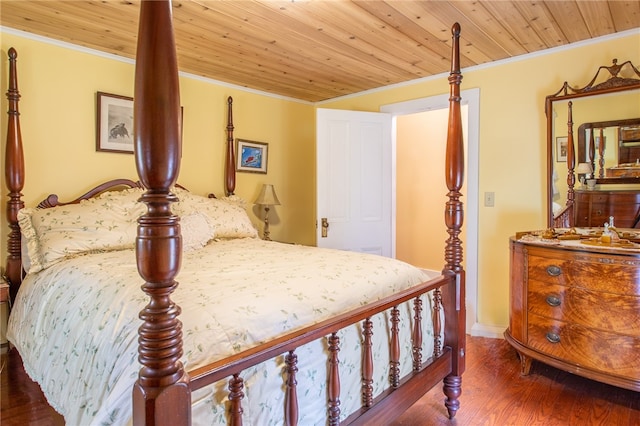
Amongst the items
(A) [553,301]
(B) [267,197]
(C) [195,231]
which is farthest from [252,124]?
(A) [553,301]

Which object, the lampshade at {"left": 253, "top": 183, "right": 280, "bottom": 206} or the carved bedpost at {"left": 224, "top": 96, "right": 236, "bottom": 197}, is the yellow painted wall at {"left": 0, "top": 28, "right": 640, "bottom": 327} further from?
the lampshade at {"left": 253, "top": 183, "right": 280, "bottom": 206}

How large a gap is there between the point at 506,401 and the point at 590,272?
0.83 meters

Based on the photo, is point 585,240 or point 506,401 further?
point 585,240

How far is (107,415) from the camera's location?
3.32ft

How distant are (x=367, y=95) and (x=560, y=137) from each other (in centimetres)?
176

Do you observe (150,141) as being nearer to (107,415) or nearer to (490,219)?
(107,415)

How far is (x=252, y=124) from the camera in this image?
3.68m

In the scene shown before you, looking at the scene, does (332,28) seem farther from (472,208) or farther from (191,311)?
(191,311)

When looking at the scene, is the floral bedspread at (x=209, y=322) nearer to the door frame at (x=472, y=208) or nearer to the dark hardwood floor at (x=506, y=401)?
the dark hardwood floor at (x=506, y=401)

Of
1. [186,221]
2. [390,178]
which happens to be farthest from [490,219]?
[186,221]

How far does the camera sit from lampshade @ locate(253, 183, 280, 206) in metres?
3.57

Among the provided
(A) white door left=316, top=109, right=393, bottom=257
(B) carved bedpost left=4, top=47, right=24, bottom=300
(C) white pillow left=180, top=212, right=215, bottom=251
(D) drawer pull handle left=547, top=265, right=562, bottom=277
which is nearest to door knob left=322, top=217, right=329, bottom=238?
(A) white door left=316, top=109, right=393, bottom=257

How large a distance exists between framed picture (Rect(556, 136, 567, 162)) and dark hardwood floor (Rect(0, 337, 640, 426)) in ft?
4.61

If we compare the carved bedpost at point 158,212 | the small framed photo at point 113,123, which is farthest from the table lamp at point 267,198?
the carved bedpost at point 158,212
